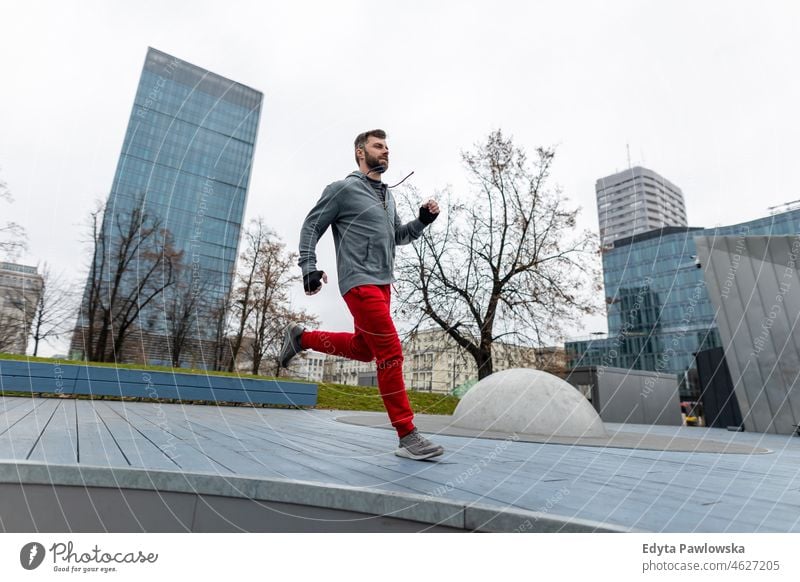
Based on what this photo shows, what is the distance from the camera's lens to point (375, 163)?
2.73 metres

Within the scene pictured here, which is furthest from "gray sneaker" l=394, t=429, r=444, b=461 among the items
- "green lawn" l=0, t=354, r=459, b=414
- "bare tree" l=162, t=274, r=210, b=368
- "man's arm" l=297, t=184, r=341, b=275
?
"green lawn" l=0, t=354, r=459, b=414

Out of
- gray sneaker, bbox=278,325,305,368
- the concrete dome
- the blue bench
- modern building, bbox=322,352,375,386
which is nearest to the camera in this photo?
gray sneaker, bbox=278,325,305,368

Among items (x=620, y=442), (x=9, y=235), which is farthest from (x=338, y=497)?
(x=620, y=442)

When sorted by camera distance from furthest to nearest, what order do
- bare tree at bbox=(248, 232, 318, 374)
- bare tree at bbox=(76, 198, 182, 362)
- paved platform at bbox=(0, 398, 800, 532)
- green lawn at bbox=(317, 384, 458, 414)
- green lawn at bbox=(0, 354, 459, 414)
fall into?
green lawn at bbox=(317, 384, 458, 414), green lawn at bbox=(0, 354, 459, 414), bare tree at bbox=(76, 198, 182, 362), bare tree at bbox=(248, 232, 318, 374), paved platform at bbox=(0, 398, 800, 532)

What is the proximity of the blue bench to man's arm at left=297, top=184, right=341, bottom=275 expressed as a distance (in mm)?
8925

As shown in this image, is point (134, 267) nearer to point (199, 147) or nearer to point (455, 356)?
point (199, 147)

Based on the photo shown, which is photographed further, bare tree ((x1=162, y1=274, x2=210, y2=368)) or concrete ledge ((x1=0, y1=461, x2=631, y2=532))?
bare tree ((x1=162, y1=274, x2=210, y2=368))

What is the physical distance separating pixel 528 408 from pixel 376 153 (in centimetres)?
454

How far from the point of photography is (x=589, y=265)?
1255cm

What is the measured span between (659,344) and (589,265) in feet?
135

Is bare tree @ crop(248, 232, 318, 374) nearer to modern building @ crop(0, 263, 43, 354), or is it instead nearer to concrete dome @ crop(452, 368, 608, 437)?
modern building @ crop(0, 263, 43, 354)

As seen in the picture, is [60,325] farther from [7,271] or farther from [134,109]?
[134,109]

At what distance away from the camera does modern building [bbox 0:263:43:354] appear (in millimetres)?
4016

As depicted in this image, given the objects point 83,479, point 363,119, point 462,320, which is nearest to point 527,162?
point 462,320
